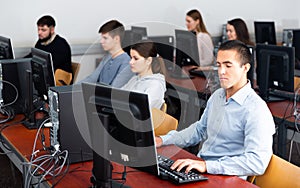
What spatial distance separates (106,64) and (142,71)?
3.30ft

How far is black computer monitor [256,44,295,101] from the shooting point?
127 inches

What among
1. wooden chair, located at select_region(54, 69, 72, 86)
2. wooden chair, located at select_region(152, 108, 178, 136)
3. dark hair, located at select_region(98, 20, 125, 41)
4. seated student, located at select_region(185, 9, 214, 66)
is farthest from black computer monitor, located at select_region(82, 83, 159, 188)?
seated student, located at select_region(185, 9, 214, 66)

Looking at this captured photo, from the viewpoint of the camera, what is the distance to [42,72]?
2750mm

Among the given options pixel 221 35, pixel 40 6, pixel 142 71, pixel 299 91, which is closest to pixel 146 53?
pixel 142 71

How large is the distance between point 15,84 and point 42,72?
0.33 metres

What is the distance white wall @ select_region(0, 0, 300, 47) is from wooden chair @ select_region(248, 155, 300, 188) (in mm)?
3787

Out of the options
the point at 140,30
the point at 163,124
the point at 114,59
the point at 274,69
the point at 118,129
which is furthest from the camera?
the point at 140,30

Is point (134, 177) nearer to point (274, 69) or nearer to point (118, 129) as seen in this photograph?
point (118, 129)

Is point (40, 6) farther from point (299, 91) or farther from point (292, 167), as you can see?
point (292, 167)

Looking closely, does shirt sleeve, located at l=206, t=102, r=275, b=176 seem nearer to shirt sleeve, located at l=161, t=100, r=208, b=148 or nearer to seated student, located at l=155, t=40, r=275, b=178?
seated student, located at l=155, t=40, r=275, b=178

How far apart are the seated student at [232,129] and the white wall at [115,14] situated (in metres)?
3.25

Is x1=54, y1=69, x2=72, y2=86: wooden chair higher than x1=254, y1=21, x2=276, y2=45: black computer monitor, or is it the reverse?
x1=254, y1=21, x2=276, y2=45: black computer monitor

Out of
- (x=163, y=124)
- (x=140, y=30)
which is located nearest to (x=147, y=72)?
(x=163, y=124)

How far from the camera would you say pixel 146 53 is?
3.12m
